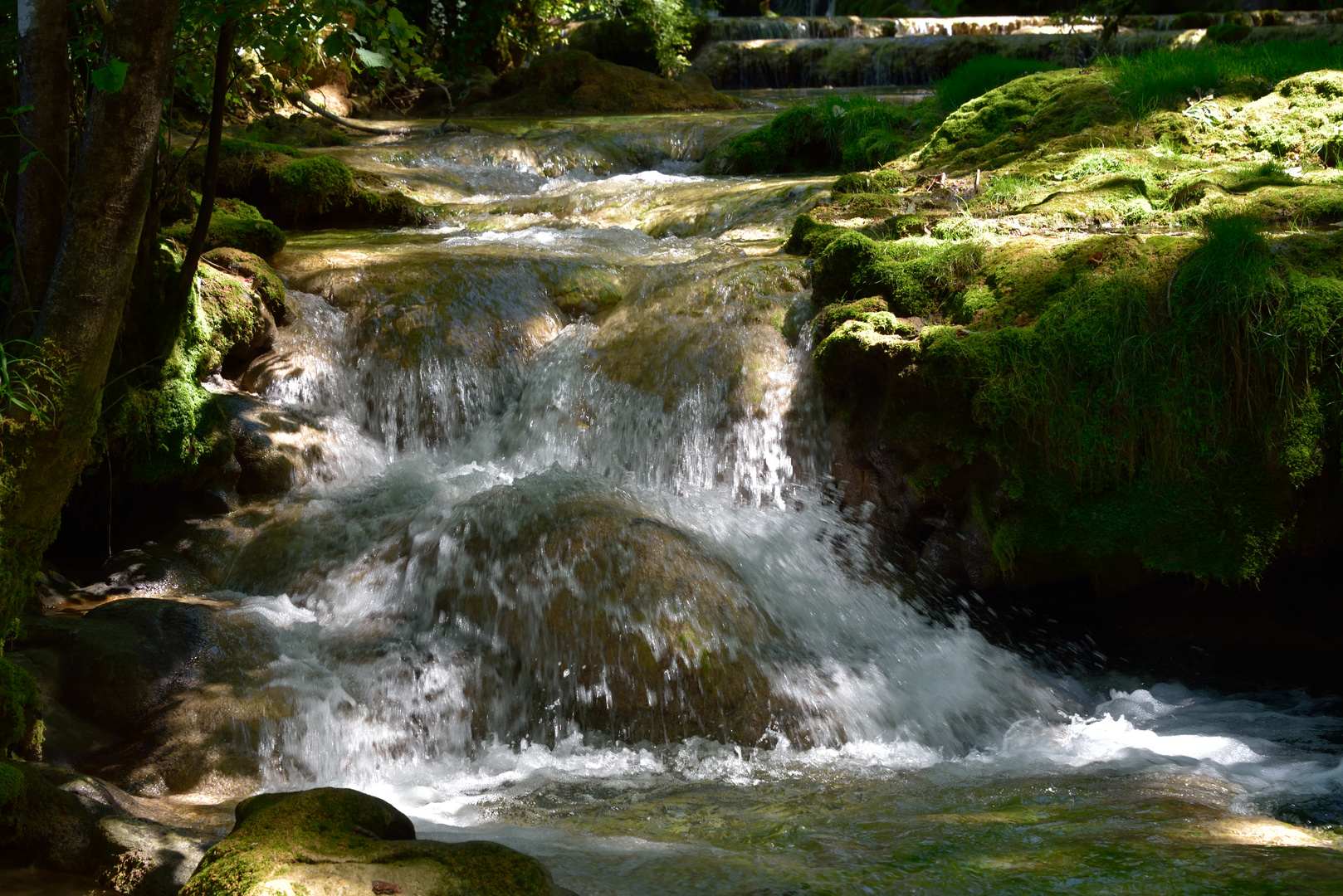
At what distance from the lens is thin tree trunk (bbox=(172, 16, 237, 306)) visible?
4.48 metres

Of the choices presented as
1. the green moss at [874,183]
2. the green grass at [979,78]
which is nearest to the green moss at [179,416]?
the green moss at [874,183]

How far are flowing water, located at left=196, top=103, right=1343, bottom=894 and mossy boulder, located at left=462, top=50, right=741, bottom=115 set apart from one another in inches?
364

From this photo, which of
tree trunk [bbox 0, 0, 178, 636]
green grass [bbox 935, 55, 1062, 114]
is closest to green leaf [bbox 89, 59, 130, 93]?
tree trunk [bbox 0, 0, 178, 636]

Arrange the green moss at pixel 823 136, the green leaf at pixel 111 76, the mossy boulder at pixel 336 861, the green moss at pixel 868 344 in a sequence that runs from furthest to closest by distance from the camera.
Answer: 1. the green moss at pixel 823 136
2. the green moss at pixel 868 344
3. the green leaf at pixel 111 76
4. the mossy boulder at pixel 336 861

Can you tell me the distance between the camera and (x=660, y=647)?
4.20 metres

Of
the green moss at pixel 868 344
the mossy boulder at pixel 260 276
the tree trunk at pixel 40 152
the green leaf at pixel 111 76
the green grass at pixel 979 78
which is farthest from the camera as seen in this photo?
the green grass at pixel 979 78

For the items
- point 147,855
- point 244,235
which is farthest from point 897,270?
point 244,235

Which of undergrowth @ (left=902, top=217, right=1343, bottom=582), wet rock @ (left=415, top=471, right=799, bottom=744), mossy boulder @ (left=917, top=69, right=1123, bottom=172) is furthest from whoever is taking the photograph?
mossy boulder @ (left=917, top=69, right=1123, bottom=172)

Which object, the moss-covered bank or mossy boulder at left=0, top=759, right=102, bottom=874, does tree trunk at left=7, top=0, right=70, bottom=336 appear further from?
the moss-covered bank

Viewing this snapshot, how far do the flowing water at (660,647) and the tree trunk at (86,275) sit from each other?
1286mm

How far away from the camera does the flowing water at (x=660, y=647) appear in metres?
2.83

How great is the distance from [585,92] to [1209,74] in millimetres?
10906

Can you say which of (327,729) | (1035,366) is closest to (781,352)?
(1035,366)

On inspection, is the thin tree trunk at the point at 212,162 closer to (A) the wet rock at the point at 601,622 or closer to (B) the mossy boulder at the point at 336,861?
(A) the wet rock at the point at 601,622
